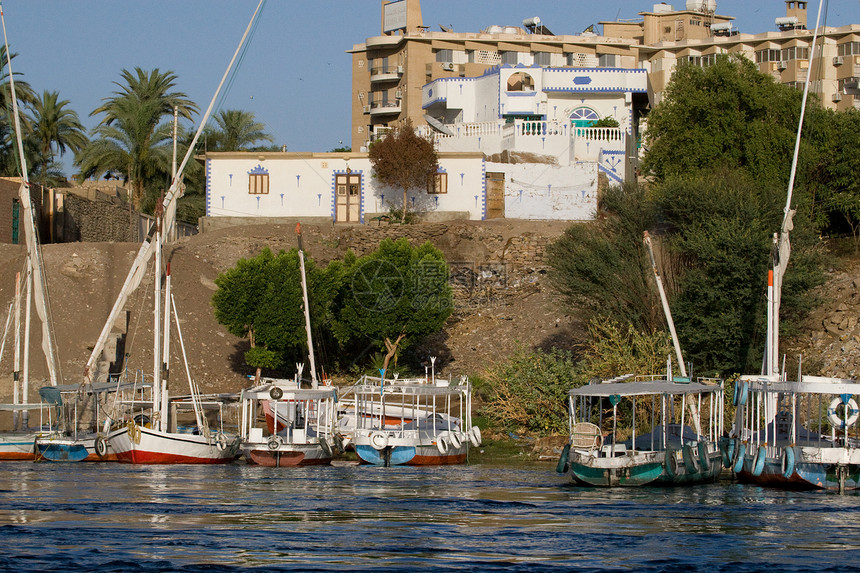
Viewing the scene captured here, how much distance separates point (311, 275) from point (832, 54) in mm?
69917

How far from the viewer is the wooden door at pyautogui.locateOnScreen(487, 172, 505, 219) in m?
58.8

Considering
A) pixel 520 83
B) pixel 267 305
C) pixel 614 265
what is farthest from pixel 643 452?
pixel 520 83

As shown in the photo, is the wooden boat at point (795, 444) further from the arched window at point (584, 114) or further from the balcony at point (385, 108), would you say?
the balcony at point (385, 108)

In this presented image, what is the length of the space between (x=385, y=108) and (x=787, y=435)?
68.0 m

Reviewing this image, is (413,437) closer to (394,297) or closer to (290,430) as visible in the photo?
(290,430)

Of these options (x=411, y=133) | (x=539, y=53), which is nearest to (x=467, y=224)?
(x=411, y=133)

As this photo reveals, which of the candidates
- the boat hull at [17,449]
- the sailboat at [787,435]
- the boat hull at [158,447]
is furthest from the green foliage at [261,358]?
the sailboat at [787,435]

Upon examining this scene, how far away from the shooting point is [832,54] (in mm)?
100312

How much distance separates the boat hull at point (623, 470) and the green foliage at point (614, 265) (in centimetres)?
1213

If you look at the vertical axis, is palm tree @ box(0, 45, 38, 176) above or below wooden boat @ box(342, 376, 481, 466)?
above

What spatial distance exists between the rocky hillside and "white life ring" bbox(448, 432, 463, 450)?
775 centimetres

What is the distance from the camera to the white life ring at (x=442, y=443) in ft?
115

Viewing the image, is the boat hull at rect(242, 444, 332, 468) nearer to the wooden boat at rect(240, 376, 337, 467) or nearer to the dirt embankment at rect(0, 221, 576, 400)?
the wooden boat at rect(240, 376, 337, 467)

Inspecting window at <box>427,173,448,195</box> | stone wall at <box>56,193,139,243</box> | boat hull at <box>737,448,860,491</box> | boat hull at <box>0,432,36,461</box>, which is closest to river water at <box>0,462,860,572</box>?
boat hull at <box>737,448,860,491</box>
